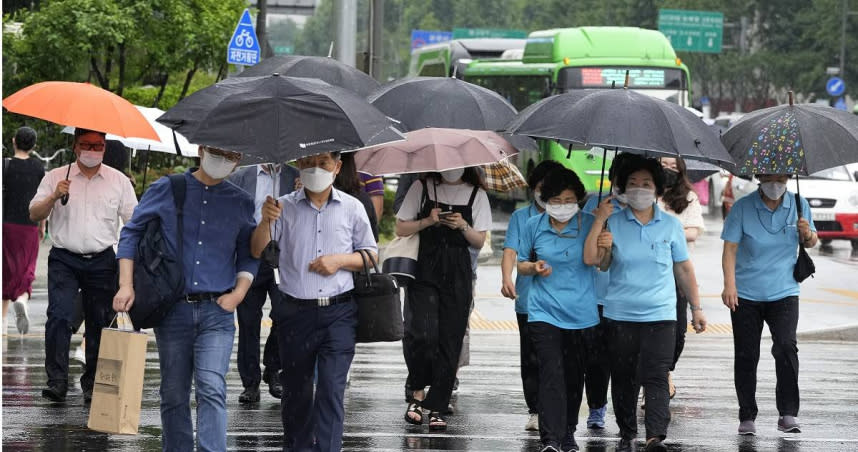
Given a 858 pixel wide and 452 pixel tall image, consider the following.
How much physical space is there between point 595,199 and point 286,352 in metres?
2.16

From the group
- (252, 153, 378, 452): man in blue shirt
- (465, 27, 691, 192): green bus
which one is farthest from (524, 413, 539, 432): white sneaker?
(465, 27, 691, 192): green bus

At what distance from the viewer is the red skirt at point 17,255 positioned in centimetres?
1207

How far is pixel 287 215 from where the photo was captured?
704cm

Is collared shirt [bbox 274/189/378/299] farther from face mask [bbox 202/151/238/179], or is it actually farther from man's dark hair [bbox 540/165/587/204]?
man's dark hair [bbox 540/165/587/204]

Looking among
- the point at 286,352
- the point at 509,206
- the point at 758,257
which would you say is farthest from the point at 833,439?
the point at 509,206

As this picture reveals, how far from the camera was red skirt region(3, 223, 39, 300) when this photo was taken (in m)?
12.1

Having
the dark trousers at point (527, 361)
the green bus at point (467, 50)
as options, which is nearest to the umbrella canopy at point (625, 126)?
the dark trousers at point (527, 361)

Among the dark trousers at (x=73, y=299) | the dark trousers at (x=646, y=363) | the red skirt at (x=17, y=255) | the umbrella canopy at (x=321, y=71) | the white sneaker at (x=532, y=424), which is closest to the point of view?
the dark trousers at (x=646, y=363)

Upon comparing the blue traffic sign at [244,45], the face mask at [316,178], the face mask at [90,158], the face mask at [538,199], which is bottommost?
the face mask at [538,199]

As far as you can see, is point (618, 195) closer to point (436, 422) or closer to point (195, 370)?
point (436, 422)

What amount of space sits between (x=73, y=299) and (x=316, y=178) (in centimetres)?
304

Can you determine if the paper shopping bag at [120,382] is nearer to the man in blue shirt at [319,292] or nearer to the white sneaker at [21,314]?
the man in blue shirt at [319,292]

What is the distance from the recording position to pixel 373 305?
279 inches

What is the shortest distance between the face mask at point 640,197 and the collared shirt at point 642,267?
7 centimetres
